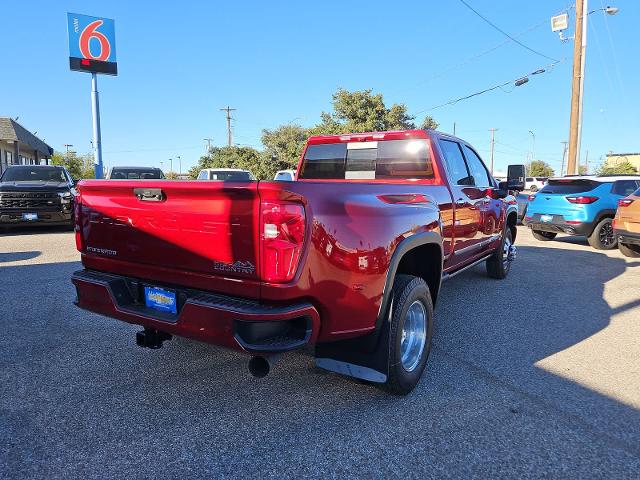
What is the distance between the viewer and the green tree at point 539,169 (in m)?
86.1

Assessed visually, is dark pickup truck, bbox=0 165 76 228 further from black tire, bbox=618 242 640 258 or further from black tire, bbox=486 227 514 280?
black tire, bbox=618 242 640 258

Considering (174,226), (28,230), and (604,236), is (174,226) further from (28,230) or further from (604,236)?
(28,230)

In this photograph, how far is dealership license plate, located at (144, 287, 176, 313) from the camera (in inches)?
109

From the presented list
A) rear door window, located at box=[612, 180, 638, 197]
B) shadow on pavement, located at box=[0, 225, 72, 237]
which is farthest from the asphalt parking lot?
shadow on pavement, located at box=[0, 225, 72, 237]

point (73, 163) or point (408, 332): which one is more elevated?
point (73, 163)

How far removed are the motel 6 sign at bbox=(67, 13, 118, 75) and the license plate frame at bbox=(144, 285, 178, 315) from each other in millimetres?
21169

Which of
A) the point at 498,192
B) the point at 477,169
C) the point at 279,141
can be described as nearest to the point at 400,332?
the point at 477,169

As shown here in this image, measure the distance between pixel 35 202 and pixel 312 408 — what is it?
1059 centimetres

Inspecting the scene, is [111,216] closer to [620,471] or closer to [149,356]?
[149,356]

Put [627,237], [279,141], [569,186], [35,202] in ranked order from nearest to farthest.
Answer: [627,237], [569,186], [35,202], [279,141]

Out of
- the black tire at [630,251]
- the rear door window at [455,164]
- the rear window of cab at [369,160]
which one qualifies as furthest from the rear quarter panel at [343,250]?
the black tire at [630,251]

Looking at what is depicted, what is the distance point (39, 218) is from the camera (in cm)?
1102

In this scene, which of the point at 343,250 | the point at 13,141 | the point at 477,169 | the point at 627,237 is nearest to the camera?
the point at 343,250

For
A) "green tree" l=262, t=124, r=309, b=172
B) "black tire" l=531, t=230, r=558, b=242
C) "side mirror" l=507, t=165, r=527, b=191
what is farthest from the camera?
"green tree" l=262, t=124, r=309, b=172
